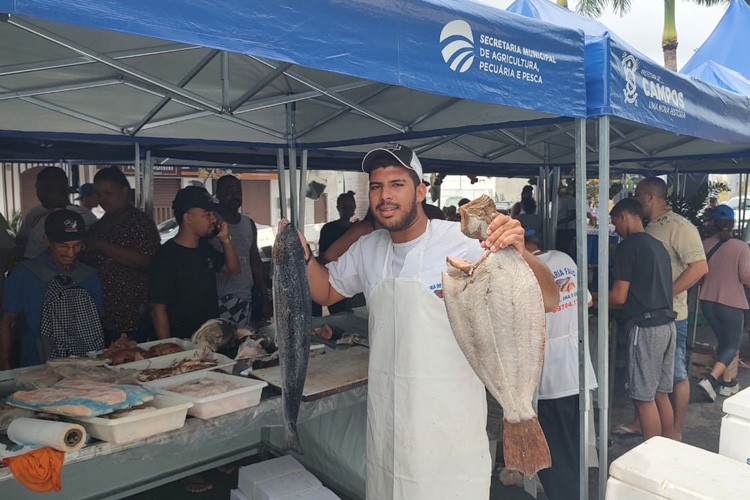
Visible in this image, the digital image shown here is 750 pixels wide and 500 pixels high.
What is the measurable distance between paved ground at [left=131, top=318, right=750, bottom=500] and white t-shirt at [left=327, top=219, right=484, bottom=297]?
7.46 ft

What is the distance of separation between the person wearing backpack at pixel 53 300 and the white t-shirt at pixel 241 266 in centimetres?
130

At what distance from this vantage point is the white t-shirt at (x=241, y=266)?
4.85 metres

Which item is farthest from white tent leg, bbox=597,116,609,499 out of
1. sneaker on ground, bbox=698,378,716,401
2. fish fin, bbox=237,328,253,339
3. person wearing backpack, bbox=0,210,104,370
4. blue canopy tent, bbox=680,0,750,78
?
blue canopy tent, bbox=680,0,750,78

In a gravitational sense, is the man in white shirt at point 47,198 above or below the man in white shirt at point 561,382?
above

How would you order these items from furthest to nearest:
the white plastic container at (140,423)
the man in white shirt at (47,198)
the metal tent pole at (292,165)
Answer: the man in white shirt at (47,198) → the metal tent pole at (292,165) → the white plastic container at (140,423)

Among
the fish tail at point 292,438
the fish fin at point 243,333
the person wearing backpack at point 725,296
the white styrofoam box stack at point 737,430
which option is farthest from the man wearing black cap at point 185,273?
the person wearing backpack at point 725,296

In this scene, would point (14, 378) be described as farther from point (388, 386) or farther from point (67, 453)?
point (388, 386)

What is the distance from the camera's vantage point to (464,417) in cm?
234

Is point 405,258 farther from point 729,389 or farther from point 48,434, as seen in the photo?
point 729,389

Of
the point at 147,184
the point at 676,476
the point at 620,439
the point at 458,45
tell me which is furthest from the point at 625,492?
the point at 147,184

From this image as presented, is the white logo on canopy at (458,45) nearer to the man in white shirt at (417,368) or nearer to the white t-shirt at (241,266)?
the man in white shirt at (417,368)

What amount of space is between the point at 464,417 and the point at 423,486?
34 cm

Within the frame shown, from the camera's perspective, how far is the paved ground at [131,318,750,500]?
398 cm

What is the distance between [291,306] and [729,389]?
620cm
